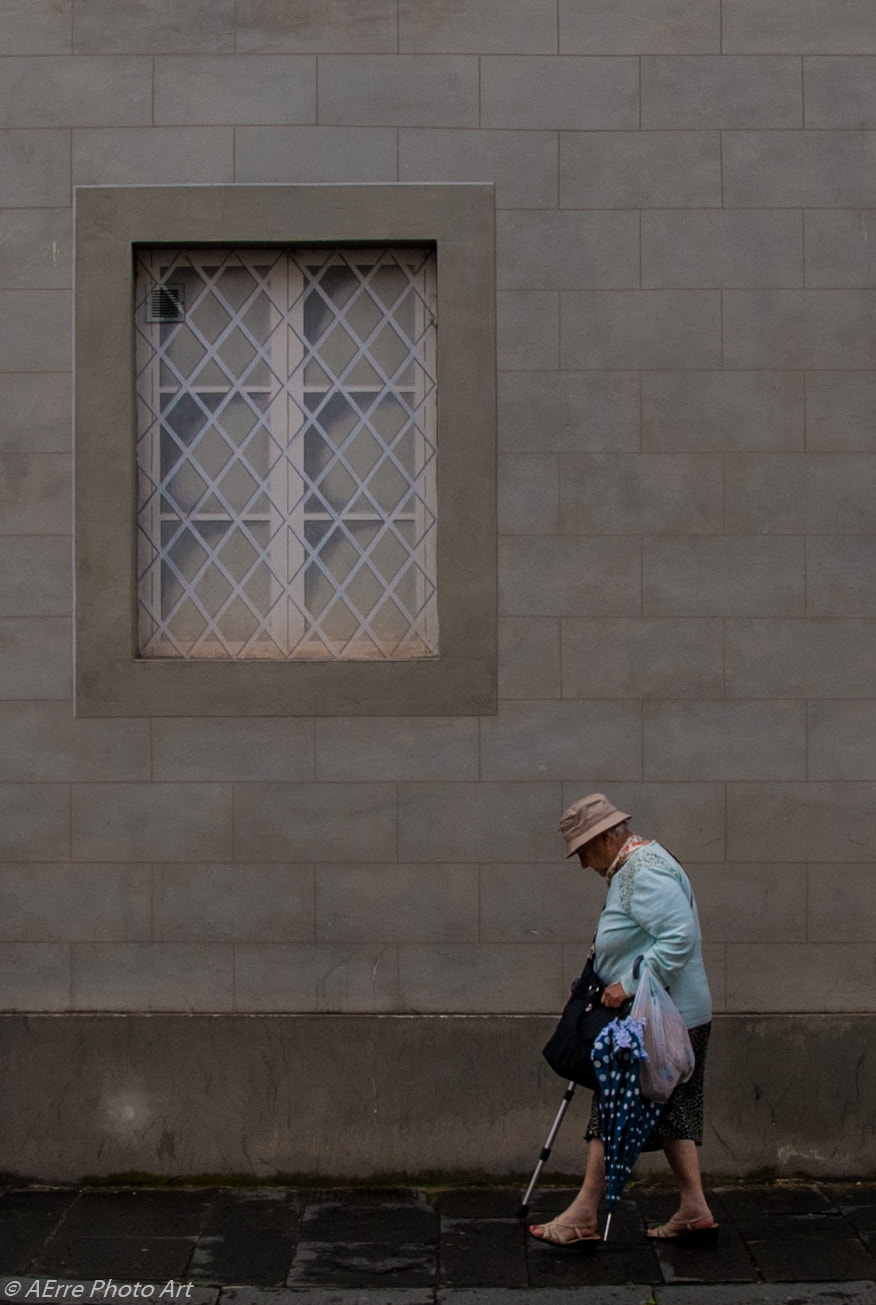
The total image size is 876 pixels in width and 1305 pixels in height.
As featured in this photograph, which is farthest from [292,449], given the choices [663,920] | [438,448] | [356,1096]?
[356,1096]

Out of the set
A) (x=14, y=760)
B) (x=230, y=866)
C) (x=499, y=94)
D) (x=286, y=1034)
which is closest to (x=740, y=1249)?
(x=286, y=1034)

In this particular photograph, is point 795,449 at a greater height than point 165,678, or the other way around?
point 795,449

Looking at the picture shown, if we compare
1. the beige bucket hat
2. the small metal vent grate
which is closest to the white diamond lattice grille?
the small metal vent grate

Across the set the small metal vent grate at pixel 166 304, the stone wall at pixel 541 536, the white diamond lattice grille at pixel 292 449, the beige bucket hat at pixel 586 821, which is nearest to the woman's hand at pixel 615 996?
the beige bucket hat at pixel 586 821

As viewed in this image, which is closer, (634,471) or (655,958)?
(655,958)

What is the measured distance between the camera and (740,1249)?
5379mm

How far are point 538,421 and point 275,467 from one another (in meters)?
1.26

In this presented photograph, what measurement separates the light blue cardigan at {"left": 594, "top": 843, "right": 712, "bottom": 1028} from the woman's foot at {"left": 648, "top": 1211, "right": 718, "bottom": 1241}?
0.80m

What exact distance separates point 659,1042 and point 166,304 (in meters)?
4.02

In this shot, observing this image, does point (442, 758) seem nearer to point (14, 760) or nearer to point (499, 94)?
point (14, 760)

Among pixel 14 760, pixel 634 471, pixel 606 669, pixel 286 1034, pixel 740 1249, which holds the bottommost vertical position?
pixel 740 1249

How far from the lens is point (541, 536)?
6.38 m

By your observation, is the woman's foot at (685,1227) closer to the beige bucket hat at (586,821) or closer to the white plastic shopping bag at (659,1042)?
the white plastic shopping bag at (659,1042)

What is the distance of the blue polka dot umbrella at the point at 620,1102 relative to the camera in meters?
5.02
